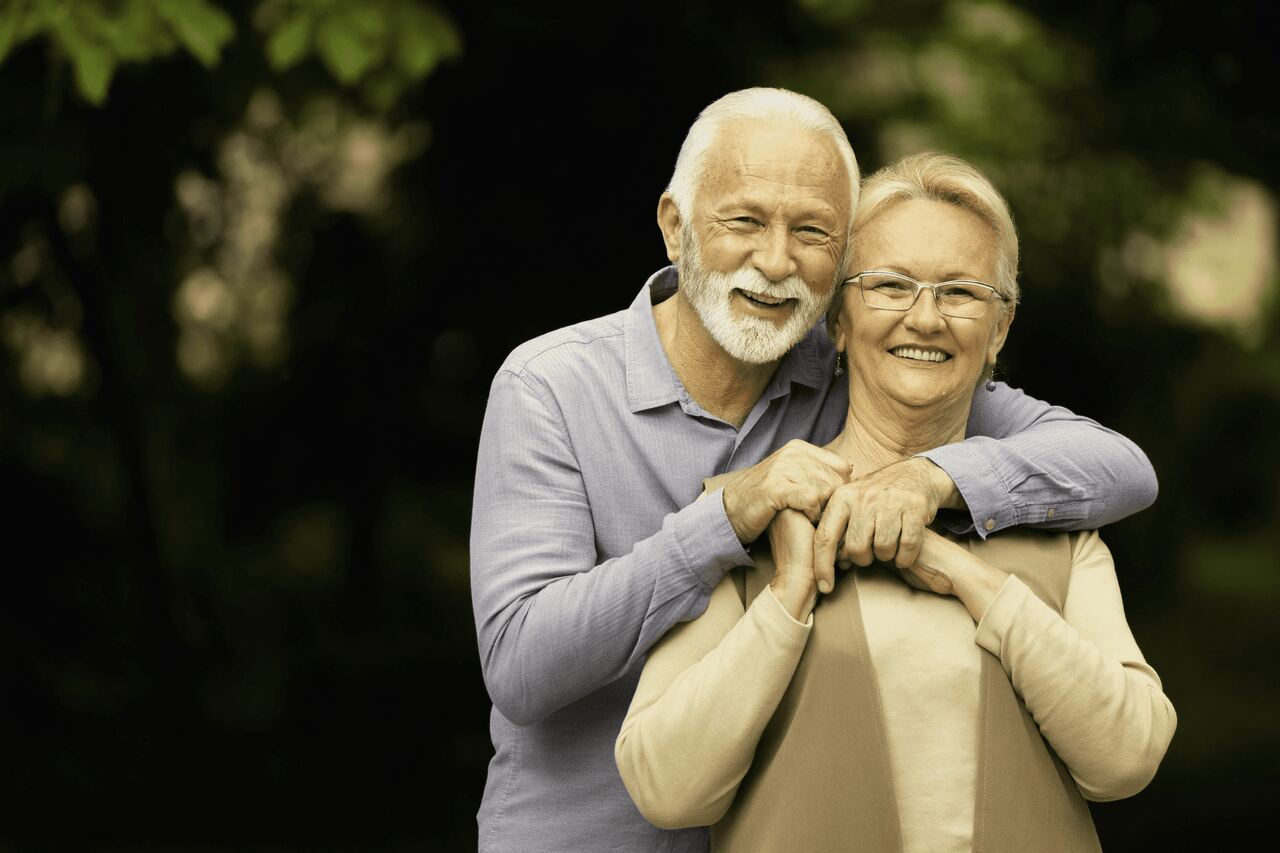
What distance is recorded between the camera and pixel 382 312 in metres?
5.84

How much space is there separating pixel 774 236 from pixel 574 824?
0.95 meters

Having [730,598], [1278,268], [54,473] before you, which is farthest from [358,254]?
[730,598]

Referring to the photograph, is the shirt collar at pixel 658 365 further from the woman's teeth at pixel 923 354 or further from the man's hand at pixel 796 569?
the man's hand at pixel 796 569

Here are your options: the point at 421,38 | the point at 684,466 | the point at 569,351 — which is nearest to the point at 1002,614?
the point at 684,466

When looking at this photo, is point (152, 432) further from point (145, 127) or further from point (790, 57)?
point (790, 57)

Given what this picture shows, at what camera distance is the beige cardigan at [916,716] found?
191 centimetres

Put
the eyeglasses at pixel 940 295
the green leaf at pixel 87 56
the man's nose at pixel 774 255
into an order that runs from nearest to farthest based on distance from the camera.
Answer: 1. the eyeglasses at pixel 940 295
2. the man's nose at pixel 774 255
3. the green leaf at pixel 87 56

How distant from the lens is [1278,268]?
6094mm

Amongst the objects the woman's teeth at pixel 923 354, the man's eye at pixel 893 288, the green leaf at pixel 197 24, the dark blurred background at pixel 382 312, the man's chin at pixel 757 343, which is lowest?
the dark blurred background at pixel 382 312

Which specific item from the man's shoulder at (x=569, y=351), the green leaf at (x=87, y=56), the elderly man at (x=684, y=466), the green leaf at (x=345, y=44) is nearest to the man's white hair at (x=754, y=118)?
the elderly man at (x=684, y=466)

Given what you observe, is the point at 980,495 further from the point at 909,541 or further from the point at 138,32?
the point at 138,32

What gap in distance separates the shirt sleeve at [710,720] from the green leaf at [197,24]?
101 inches

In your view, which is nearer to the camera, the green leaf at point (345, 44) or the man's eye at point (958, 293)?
the man's eye at point (958, 293)

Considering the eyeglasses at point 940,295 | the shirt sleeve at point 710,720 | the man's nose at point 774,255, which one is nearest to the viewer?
the shirt sleeve at point 710,720
